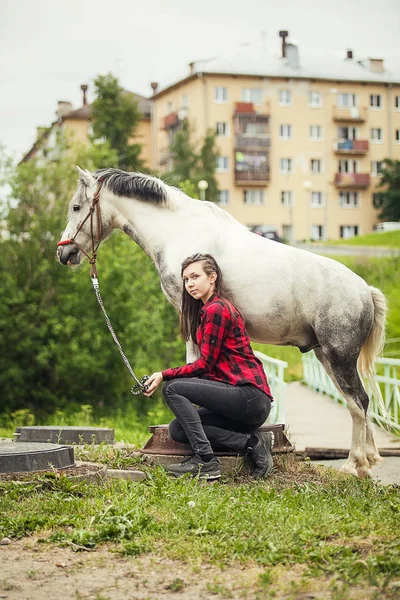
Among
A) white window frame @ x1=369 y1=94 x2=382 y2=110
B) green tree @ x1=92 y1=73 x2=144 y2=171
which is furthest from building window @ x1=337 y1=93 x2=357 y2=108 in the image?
green tree @ x1=92 y1=73 x2=144 y2=171

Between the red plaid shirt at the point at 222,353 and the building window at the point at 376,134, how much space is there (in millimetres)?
70614

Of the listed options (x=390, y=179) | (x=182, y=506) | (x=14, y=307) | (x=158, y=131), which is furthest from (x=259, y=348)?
(x=158, y=131)

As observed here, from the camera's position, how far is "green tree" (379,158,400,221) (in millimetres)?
69500

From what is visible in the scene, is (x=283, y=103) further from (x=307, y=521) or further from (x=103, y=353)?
(x=307, y=521)

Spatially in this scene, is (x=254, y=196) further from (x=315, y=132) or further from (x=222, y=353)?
(x=222, y=353)

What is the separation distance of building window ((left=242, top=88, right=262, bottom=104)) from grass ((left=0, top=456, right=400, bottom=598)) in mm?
67221

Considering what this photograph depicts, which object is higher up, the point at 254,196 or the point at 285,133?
the point at 285,133

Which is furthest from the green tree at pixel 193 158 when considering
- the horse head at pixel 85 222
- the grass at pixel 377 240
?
the horse head at pixel 85 222

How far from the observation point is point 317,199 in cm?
7362

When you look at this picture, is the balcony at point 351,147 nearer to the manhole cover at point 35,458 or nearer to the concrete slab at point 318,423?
the concrete slab at point 318,423

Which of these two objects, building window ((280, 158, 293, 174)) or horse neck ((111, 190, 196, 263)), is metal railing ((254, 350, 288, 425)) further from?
building window ((280, 158, 293, 174))

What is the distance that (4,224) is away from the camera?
123 feet

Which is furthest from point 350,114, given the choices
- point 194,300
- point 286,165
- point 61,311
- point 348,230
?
point 194,300

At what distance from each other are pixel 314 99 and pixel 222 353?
68.5 meters
